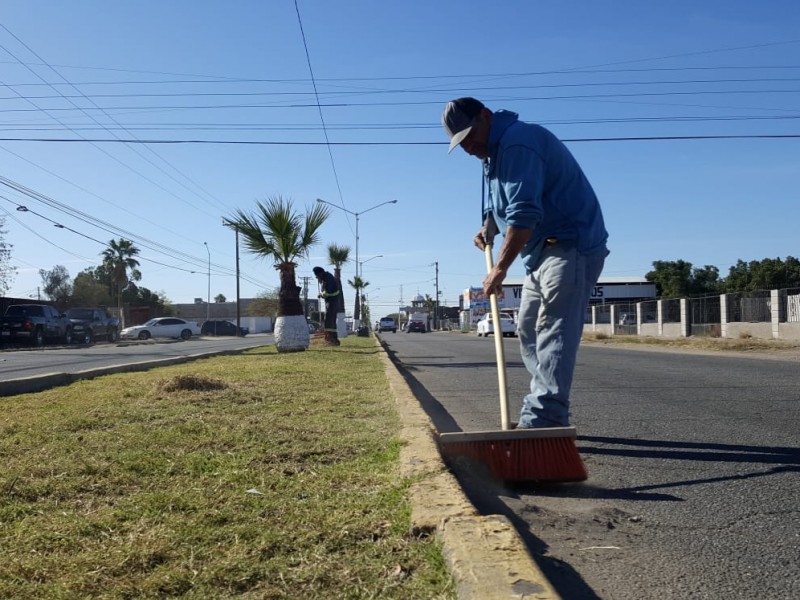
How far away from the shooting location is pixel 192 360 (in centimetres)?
1341

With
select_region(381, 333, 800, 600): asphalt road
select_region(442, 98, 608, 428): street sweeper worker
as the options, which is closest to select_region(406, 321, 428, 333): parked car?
select_region(381, 333, 800, 600): asphalt road

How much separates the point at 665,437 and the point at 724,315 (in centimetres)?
2413

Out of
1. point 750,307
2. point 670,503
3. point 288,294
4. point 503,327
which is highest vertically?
point 288,294

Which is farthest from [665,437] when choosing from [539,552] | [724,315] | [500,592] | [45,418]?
[724,315]

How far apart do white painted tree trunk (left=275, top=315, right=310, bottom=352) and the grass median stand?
966 centimetres

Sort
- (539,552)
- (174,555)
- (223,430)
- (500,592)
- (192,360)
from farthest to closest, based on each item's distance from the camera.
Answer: (192,360)
(223,430)
(539,552)
(174,555)
(500,592)

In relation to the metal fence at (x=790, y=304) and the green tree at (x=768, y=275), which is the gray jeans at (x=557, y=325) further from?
the green tree at (x=768, y=275)

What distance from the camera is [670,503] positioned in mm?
→ 3326

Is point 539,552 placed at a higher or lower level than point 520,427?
lower

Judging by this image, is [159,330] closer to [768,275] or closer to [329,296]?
[329,296]

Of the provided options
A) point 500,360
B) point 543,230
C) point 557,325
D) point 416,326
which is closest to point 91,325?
point 500,360

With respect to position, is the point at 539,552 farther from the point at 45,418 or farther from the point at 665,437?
the point at 45,418

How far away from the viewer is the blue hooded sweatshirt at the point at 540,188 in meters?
3.97

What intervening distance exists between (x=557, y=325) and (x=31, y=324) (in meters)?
26.9
